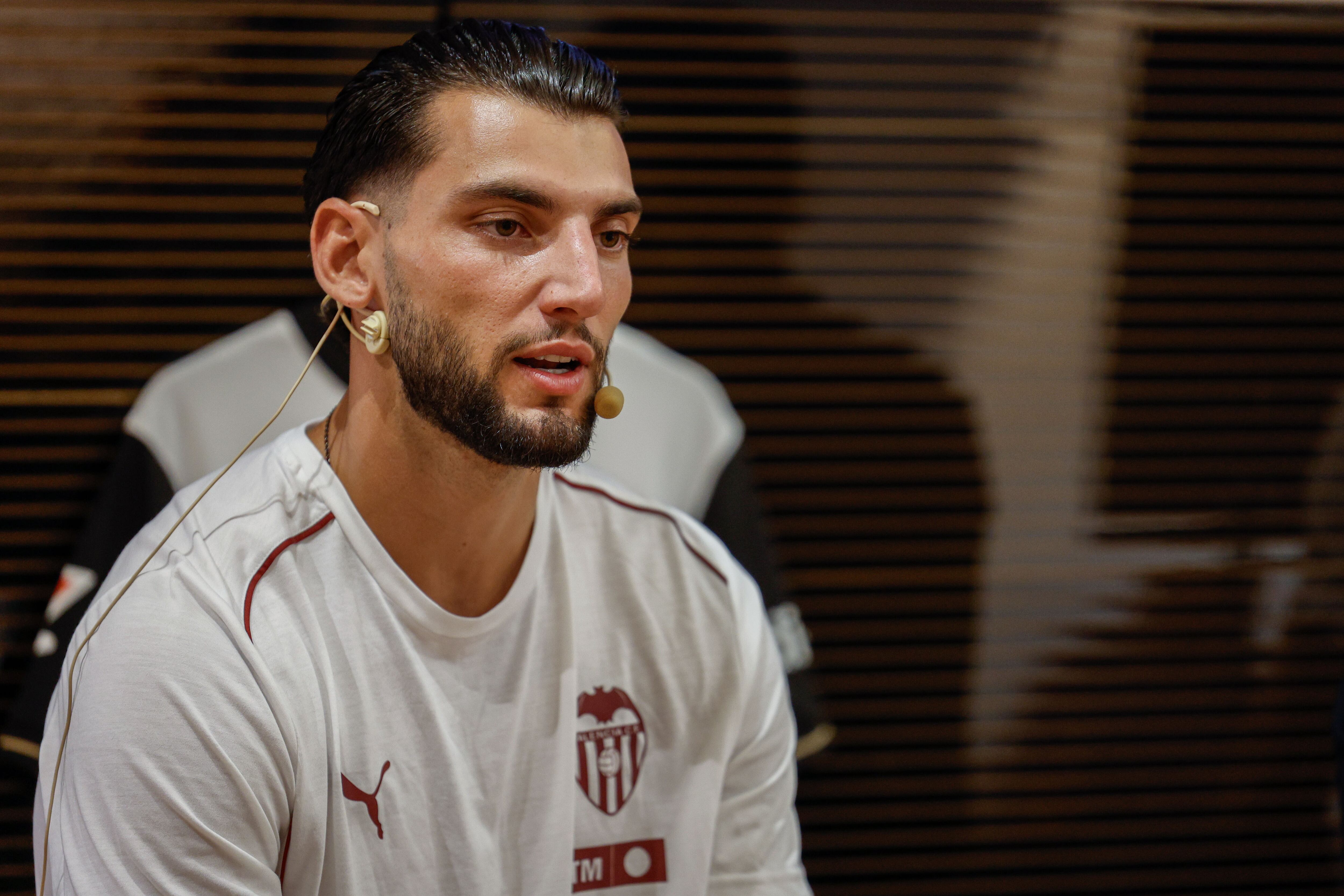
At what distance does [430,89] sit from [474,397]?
425mm

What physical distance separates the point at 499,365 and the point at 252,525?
40cm

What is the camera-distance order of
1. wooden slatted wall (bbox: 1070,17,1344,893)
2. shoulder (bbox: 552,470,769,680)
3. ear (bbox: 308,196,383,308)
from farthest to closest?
wooden slatted wall (bbox: 1070,17,1344,893)
shoulder (bbox: 552,470,769,680)
ear (bbox: 308,196,383,308)

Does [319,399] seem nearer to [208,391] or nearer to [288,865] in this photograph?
[208,391]

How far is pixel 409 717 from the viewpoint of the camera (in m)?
1.55

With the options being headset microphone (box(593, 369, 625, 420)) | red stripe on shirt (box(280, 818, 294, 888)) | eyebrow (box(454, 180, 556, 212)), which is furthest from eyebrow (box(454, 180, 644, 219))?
red stripe on shirt (box(280, 818, 294, 888))

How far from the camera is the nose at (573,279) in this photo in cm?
148

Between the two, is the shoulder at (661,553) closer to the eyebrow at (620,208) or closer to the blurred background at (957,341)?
the eyebrow at (620,208)

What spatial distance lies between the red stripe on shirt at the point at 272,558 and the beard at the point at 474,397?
0.73 feet

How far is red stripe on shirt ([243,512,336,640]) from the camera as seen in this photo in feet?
4.76

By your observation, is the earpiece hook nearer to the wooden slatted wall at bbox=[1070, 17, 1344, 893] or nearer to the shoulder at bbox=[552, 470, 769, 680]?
the shoulder at bbox=[552, 470, 769, 680]

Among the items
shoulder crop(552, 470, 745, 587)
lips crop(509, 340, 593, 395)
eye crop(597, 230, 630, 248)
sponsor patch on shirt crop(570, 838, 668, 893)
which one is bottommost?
sponsor patch on shirt crop(570, 838, 668, 893)

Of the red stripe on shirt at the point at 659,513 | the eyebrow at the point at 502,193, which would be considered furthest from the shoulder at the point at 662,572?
the eyebrow at the point at 502,193

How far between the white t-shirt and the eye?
408mm

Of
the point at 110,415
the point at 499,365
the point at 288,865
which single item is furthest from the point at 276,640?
the point at 110,415
